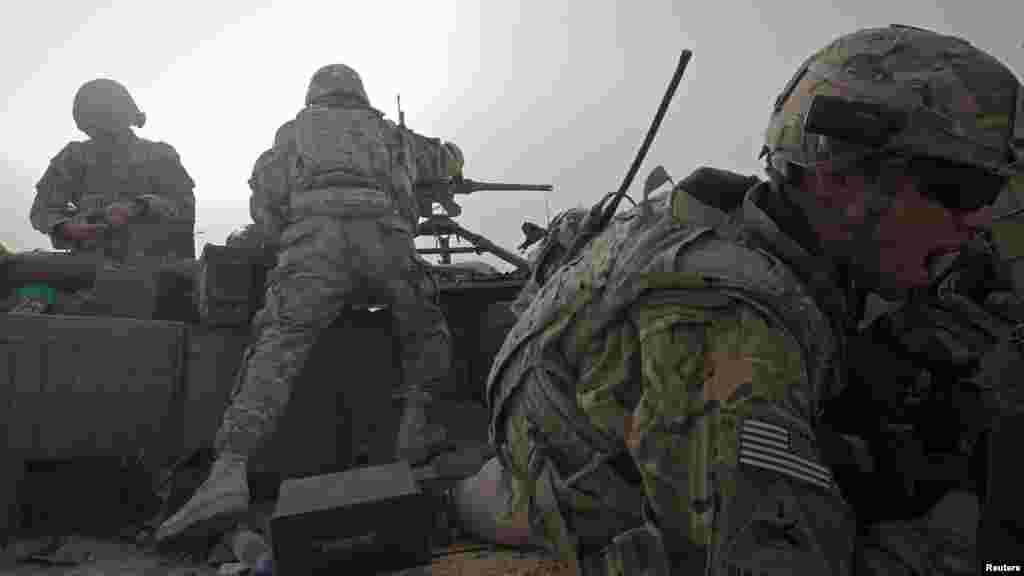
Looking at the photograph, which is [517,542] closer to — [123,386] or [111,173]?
[123,386]

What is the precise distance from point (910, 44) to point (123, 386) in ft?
12.8

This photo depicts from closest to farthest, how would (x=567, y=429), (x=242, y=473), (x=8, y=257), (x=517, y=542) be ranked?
(x=567, y=429) → (x=517, y=542) → (x=242, y=473) → (x=8, y=257)

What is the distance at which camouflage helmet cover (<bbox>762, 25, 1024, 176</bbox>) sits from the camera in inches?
56.0

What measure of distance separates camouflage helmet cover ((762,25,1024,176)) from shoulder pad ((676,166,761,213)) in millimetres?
134

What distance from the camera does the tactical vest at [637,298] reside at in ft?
4.17

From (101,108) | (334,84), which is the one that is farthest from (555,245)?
(101,108)

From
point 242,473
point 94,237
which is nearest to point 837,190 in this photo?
point 242,473

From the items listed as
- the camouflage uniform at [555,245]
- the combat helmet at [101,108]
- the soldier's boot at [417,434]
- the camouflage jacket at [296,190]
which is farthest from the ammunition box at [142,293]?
the camouflage uniform at [555,245]

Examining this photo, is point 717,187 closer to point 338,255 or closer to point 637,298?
point 637,298

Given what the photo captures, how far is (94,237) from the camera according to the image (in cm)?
500

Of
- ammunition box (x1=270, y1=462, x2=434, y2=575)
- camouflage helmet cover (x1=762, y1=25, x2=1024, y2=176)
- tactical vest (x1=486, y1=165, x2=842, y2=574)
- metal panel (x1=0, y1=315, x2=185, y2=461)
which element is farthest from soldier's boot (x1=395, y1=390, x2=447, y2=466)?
camouflage helmet cover (x1=762, y1=25, x2=1024, y2=176)

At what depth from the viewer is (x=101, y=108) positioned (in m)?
5.79

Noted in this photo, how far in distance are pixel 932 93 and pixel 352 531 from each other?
1.95 m

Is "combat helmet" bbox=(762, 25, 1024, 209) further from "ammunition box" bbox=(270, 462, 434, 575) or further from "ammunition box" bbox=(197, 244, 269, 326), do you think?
"ammunition box" bbox=(197, 244, 269, 326)
